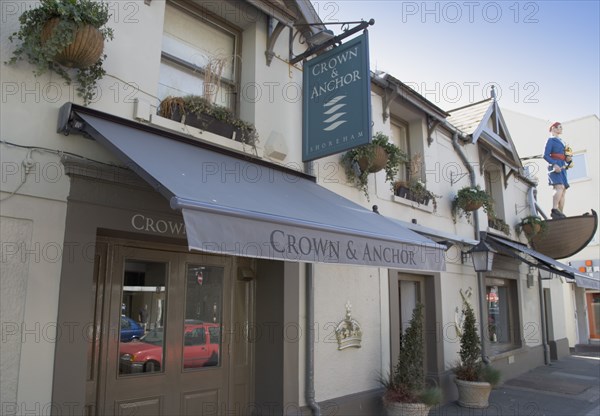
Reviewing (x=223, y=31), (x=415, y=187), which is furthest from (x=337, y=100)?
(x=415, y=187)

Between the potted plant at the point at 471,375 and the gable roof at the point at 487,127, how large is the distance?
4821mm

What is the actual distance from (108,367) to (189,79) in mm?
3493

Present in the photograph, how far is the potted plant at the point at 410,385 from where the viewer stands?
682cm

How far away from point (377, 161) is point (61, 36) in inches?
189

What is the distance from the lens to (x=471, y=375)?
29.2ft

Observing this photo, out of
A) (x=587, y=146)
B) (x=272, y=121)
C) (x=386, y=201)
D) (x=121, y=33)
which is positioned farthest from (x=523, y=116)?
(x=121, y=33)

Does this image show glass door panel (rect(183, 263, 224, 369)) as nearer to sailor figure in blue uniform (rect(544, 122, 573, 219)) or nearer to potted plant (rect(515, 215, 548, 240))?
potted plant (rect(515, 215, 548, 240))

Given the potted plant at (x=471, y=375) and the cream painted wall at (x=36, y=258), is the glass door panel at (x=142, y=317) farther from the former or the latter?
the potted plant at (x=471, y=375)

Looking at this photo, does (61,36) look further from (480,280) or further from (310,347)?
(480,280)

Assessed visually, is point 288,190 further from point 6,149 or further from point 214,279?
point 6,149

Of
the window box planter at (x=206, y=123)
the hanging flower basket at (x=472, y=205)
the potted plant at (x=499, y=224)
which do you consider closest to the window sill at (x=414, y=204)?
the hanging flower basket at (x=472, y=205)

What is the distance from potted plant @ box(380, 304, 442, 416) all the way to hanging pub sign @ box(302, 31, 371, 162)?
2954 millimetres

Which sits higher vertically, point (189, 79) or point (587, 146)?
point (587, 146)

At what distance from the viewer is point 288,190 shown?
5.62 meters
